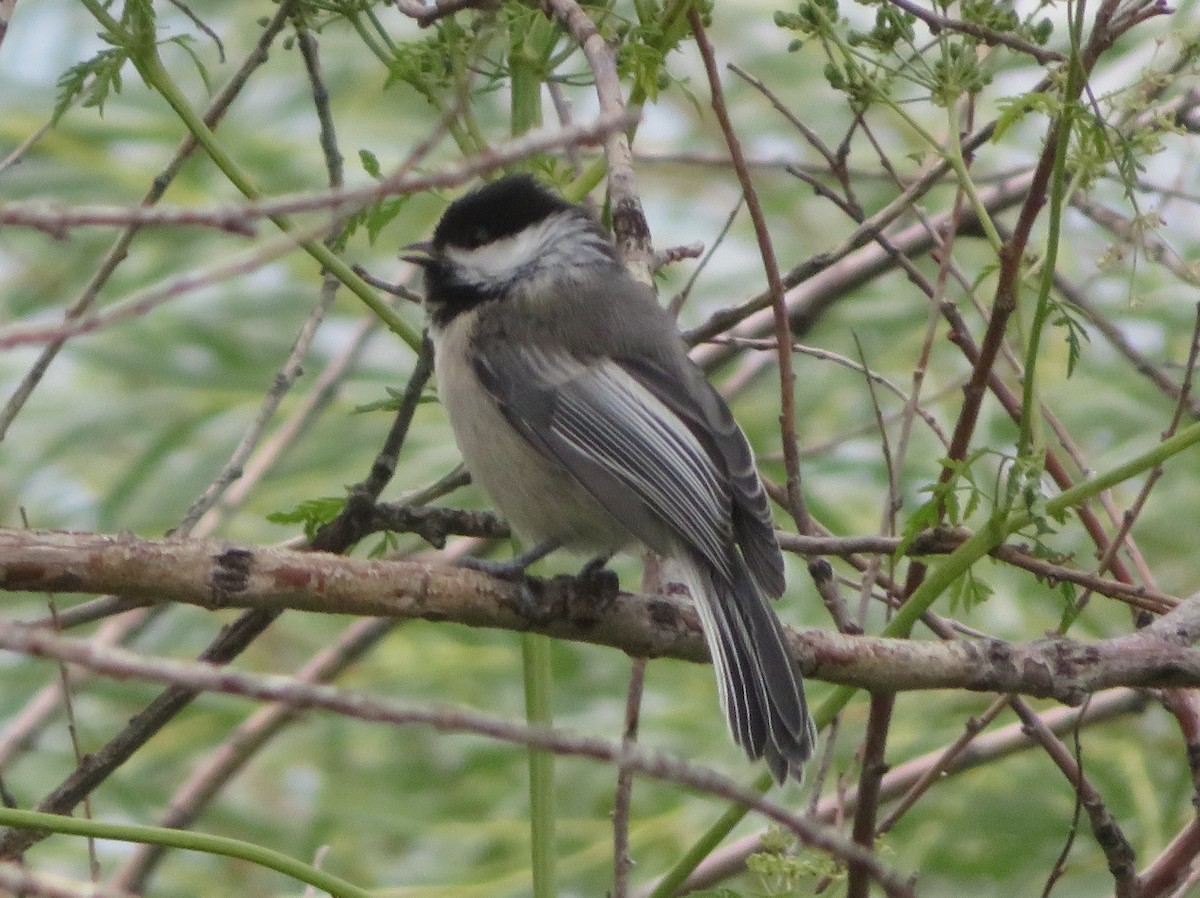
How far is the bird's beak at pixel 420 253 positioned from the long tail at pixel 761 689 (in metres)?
1.07

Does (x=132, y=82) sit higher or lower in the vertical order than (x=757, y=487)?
higher

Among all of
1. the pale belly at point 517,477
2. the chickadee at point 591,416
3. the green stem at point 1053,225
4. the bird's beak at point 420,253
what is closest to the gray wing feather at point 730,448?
the chickadee at point 591,416

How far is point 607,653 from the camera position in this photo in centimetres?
376

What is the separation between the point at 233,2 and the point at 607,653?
1.98 metres

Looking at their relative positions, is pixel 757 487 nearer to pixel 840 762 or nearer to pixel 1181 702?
pixel 1181 702

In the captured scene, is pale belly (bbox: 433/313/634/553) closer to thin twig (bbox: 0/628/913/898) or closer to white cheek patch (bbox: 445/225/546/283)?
white cheek patch (bbox: 445/225/546/283)

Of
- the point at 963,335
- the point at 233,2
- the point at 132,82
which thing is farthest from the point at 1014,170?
the point at 132,82

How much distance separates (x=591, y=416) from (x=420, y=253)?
56cm

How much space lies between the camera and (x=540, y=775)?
7.62ft

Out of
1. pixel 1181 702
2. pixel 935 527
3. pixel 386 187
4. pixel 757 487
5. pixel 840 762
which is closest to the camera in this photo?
pixel 386 187

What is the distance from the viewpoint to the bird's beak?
10.0ft

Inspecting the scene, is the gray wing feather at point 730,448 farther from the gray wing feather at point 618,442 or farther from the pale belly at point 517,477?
the pale belly at point 517,477

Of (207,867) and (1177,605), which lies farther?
(207,867)

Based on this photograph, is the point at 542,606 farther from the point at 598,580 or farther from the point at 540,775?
the point at 540,775
